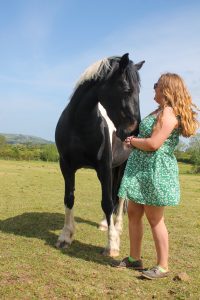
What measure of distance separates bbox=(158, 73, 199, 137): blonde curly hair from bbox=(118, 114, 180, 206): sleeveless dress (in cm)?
17

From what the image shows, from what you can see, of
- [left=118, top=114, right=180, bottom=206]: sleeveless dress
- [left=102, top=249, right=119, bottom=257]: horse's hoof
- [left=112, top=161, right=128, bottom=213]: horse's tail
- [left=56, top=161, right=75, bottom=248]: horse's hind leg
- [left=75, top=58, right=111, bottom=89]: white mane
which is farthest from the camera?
[left=112, top=161, right=128, bottom=213]: horse's tail

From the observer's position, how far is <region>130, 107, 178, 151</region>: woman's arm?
14.0 feet

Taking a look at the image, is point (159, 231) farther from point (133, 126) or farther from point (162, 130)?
point (133, 126)

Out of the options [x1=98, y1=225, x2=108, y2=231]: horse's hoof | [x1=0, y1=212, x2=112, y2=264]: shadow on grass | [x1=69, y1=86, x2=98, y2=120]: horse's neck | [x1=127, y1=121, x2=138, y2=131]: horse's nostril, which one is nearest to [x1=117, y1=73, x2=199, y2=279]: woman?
[x1=127, y1=121, x2=138, y2=131]: horse's nostril

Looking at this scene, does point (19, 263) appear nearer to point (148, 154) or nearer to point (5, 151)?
point (148, 154)

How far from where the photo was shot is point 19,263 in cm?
470

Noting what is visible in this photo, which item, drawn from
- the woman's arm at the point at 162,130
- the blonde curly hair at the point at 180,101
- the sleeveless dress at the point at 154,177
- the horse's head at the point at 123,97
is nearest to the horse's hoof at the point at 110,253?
the sleeveless dress at the point at 154,177

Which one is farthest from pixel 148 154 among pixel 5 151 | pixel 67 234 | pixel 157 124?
pixel 5 151

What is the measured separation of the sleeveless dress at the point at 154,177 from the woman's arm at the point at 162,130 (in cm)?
17

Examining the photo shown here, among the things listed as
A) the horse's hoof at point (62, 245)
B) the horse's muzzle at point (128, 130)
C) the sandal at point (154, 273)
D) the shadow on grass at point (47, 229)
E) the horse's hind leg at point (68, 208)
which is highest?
the horse's muzzle at point (128, 130)

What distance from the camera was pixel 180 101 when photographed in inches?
170

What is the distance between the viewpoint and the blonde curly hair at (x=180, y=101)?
4332mm

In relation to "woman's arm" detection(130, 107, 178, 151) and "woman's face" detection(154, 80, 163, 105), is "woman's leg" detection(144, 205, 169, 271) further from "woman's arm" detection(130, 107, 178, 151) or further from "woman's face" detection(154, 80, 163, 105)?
"woman's face" detection(154, 80, 163, 105)

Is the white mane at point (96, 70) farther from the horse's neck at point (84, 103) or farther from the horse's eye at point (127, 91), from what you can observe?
the horse's eye at point (127, 91)
